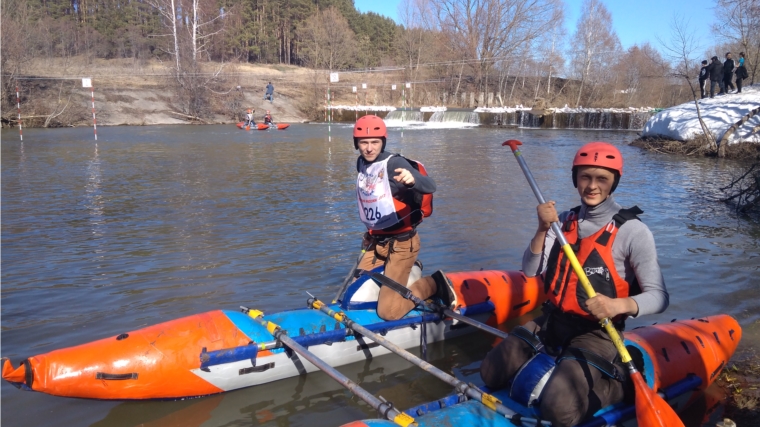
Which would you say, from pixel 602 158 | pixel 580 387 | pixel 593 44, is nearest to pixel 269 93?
pixel 593 44

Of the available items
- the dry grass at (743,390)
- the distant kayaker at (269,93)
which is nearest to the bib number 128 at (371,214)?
the dry grass at (743,390)

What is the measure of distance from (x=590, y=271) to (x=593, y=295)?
7.2 inches

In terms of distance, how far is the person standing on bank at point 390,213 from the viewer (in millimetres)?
4212

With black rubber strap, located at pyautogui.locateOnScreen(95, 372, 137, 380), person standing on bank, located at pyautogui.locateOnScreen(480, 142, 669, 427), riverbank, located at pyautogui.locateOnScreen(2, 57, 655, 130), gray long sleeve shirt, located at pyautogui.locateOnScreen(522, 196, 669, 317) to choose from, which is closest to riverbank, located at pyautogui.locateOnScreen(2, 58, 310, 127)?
riverbank, located at pyautogui.locateOnScreen(2, 57, 655, 130)

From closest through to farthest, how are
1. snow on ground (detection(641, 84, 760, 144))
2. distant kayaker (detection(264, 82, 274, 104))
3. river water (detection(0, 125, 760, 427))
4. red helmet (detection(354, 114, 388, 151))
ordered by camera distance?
river water (detection(0, 125, 760, 427)) → red helmet (detection(354, 114, 388, 151)) → snow on ground (detection(641, 84, 760, 144)) → distant kayaker (detection(264, 82, 274, 104))

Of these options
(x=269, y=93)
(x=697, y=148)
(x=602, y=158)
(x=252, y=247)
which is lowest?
(x=252, y=247)

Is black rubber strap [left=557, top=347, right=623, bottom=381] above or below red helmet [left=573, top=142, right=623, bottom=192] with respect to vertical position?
below

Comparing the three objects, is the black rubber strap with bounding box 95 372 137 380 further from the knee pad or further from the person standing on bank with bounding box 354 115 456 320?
the knee pad

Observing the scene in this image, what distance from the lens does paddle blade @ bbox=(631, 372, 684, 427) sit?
2.54 m

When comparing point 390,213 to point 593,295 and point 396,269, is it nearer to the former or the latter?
point 396,269

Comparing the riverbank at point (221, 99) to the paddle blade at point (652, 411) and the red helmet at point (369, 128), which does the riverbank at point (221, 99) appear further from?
the paddle blade at point (652, 411)

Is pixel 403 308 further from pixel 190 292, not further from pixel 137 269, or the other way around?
pixel 137 269

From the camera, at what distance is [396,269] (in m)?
4.43

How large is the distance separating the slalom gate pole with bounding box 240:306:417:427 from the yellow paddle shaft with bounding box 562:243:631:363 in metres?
1.06
